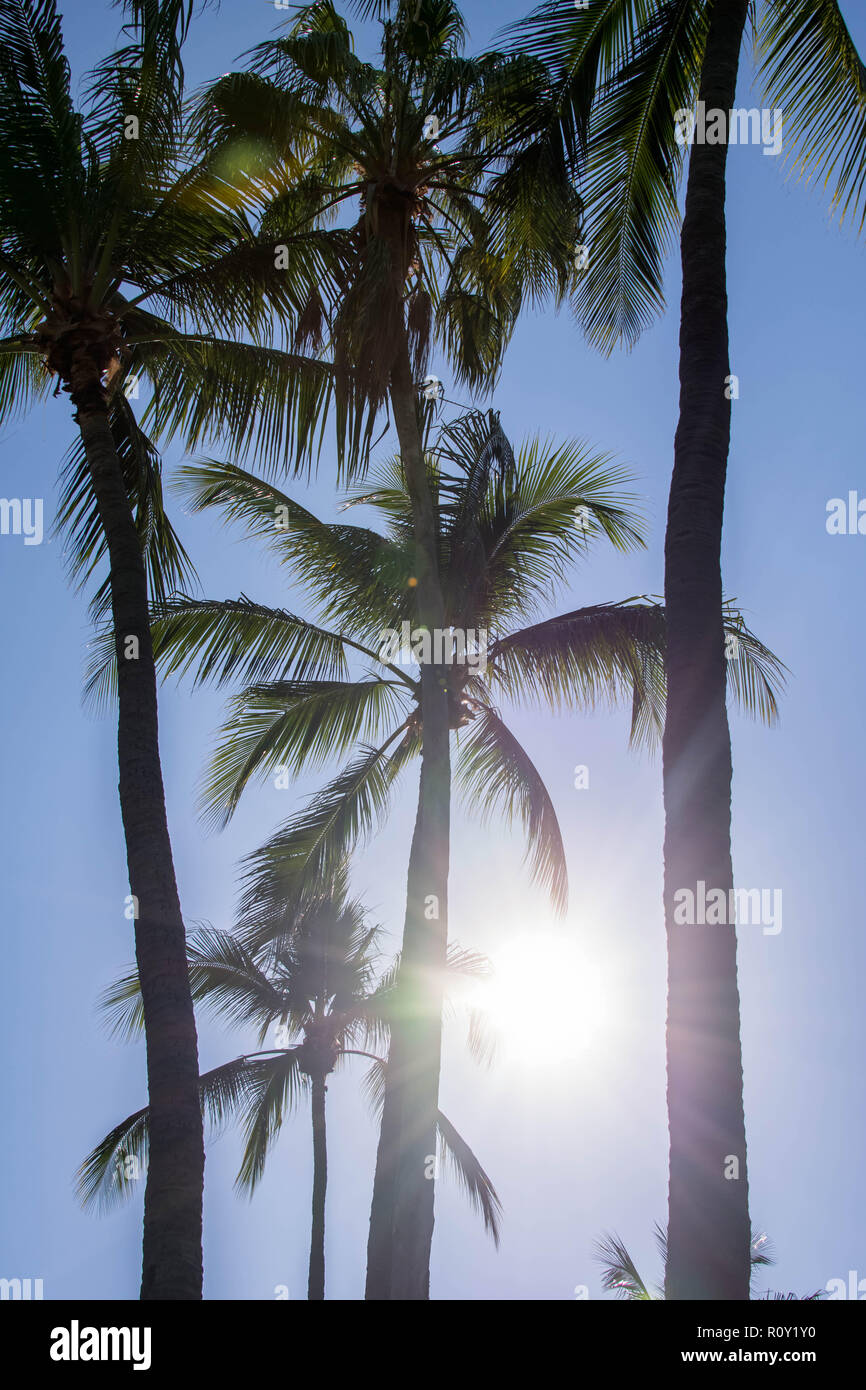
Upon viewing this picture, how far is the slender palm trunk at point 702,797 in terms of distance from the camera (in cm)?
599

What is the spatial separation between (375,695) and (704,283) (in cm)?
768

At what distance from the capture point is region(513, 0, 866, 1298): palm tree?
6.11 m

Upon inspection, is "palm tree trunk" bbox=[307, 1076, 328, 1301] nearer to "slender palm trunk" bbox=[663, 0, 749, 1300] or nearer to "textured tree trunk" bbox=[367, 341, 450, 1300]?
"textured tree trunk" bbox=[367, 341, 450, 1300]

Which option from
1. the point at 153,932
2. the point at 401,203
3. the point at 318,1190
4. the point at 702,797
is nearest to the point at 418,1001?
the point at 153,932

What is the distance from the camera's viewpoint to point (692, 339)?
815 cm

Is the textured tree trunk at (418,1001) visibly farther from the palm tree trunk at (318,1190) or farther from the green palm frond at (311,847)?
the palm tree trunk at (318,1190)

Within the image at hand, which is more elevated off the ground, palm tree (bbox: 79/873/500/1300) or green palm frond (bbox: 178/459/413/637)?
green palm frond (bbox: 178/459/413/637)

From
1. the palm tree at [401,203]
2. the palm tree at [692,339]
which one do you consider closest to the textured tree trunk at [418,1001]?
the palm tree at [401,203]

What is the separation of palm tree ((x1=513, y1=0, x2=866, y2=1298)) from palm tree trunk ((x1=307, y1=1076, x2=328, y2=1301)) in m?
15.2

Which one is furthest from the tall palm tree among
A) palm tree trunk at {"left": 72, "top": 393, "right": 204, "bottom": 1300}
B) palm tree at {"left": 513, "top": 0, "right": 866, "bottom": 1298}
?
palm tree at {"left": 513, "top": 0, "right": 866, "bottom": 1298}

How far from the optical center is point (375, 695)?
1513 centimetres

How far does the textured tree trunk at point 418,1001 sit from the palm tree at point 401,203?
0.06ft

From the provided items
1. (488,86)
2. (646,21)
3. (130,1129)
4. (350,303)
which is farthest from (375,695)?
(130,1129)
